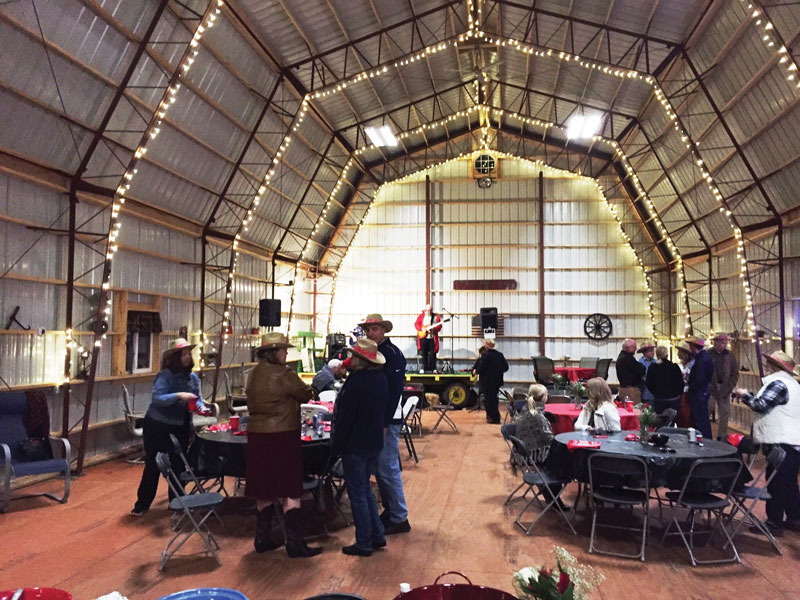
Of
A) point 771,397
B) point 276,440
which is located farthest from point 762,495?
point 276,440

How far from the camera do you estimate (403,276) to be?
671 inches

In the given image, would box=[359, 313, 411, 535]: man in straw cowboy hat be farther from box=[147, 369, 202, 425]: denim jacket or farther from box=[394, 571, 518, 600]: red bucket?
box=[394, 571, 518, 600]: red bucket

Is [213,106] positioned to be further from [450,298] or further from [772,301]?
[772,301]

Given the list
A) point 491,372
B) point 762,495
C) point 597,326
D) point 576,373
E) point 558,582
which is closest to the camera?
point 558,582

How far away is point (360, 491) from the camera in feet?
14.1

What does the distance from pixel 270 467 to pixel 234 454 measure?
0.78 m

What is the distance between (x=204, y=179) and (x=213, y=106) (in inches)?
55.8

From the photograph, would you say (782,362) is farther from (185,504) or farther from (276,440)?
(185,504)

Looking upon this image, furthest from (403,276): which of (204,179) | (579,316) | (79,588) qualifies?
(79,588)

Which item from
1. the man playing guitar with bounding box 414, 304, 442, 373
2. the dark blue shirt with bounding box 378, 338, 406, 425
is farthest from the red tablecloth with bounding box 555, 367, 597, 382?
the dark blue shirt with bounding box 378, 338, 406, 425

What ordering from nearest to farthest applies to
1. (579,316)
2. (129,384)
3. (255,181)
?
1. (129,384)
2. (255,181)
3. (579,316)

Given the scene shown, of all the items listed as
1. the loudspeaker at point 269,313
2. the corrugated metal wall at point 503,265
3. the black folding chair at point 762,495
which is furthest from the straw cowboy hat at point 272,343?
the corrugated metal wall at point 503,265

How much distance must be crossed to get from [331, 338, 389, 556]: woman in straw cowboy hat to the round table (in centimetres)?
173

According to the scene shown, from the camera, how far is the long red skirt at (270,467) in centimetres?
425
